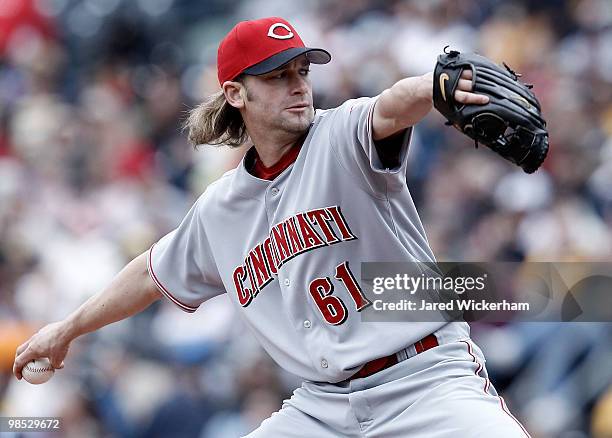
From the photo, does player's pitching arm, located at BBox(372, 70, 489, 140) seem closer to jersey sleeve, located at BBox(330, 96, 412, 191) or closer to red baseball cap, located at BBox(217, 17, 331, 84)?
jersey sleeve, located at BBox(330, 96, 412, 191)

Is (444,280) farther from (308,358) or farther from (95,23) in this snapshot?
(95,23)

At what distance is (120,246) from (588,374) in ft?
10.3

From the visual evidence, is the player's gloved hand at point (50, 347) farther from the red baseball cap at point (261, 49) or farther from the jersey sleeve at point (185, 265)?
the red baseball cap at point (261, 49)

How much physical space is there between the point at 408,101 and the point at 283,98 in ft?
2.34

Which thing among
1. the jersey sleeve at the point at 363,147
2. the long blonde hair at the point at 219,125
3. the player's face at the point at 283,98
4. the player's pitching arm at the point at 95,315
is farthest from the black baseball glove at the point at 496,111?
the player's pitching arm at the point at 95,315

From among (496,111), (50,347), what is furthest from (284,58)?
(50,347)

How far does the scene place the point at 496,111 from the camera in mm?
2602

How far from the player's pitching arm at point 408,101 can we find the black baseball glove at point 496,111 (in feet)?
0.06

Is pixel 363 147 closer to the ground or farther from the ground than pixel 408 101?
closer to the ground

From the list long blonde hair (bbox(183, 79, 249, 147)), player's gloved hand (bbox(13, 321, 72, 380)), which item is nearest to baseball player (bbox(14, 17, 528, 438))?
long blonde hair (bbox(183, 79, 249, 147))

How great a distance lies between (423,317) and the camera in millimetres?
3162

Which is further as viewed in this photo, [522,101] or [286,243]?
[286,243]

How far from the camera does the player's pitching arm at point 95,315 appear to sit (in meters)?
3.69

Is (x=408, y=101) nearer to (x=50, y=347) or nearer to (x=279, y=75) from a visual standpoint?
(x=279, y=75)
